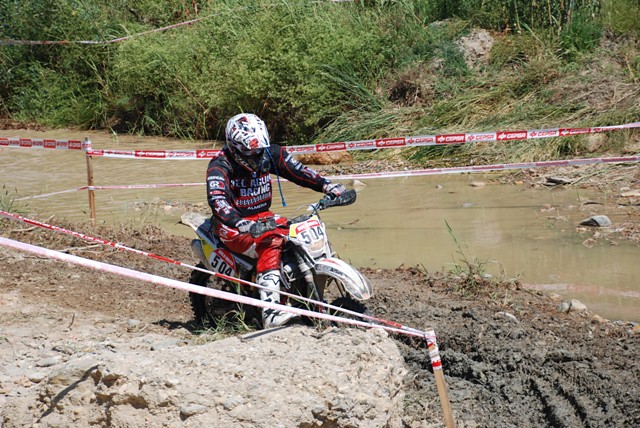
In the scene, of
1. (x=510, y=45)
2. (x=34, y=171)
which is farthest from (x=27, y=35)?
(x=510, y=45)

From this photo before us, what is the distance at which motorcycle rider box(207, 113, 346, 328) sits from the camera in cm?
546

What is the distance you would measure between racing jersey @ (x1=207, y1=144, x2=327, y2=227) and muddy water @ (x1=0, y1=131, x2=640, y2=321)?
497 mm

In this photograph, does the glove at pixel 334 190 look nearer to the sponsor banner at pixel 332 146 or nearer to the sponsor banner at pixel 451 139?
the sponsor banner at pixel 332 146

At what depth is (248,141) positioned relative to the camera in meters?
5.63

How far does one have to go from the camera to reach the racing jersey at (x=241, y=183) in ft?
18.5

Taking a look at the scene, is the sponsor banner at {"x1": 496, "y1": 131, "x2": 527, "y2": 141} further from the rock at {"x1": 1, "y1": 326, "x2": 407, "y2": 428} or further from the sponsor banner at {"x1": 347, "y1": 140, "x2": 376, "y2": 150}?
the rock at {"x1": 1, "y1": 326, "x2": 407, "y2": 428}

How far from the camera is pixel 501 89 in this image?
46.6 ft

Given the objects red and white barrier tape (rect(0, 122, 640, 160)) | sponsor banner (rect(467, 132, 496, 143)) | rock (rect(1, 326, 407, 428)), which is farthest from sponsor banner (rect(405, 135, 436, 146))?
rock (rect(1, 326, 407, 428))

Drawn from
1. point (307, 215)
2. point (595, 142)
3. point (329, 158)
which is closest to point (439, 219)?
point (595, 142)

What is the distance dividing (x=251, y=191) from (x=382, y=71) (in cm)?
1020

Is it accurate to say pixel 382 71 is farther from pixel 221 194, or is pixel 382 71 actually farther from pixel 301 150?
pixel 221 194

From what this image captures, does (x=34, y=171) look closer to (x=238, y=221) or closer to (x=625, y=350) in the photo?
(x=238, y=221)

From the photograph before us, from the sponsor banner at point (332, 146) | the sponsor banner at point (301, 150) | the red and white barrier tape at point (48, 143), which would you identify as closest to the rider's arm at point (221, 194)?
the red and white barrier tape at point (48, 143)

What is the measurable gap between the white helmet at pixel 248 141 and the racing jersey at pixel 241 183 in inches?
3.0
